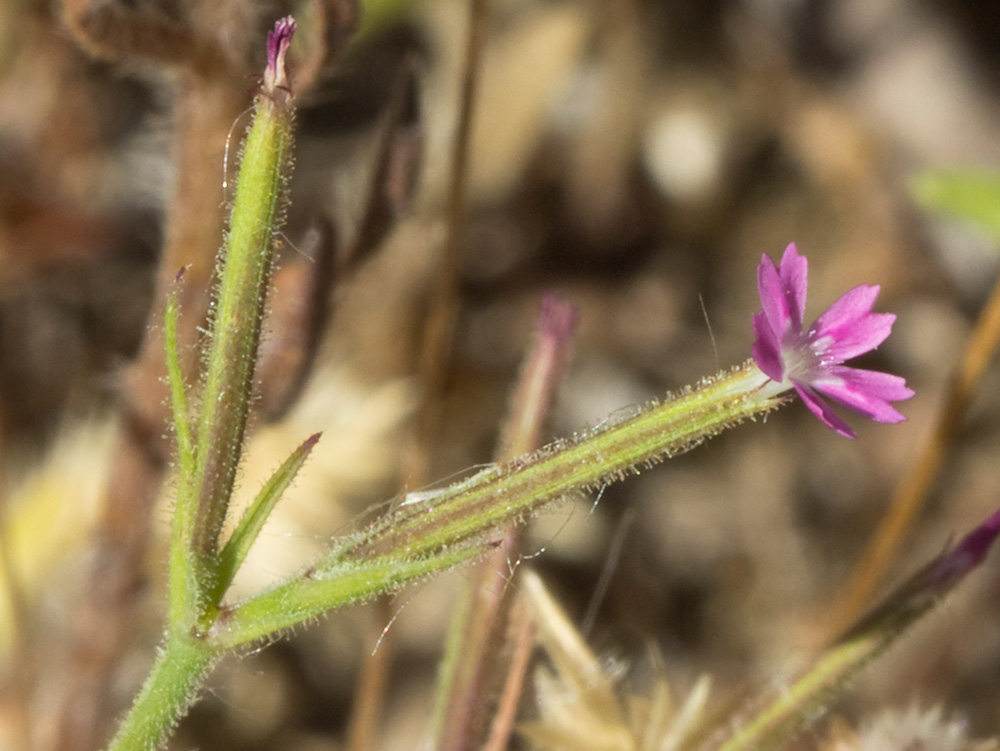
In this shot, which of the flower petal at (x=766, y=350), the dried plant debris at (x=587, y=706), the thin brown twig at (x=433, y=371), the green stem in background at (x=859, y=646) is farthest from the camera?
the thin brown twig at (x=433, y=371)

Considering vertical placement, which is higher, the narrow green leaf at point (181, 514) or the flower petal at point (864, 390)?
the narrow green leaf at point (181, 514)

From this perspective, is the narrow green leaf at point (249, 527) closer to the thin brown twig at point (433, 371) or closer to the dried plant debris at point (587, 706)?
the dried plant debris at point (587, 706)

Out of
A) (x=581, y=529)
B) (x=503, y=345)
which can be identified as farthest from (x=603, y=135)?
(x=581, y=529)

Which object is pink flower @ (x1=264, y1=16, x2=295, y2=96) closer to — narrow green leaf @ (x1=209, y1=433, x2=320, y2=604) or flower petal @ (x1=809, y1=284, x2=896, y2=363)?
narrow green leaf @ (x1=209, y1=433, x2=320, y2=604)

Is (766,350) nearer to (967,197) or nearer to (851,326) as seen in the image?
(851,326)

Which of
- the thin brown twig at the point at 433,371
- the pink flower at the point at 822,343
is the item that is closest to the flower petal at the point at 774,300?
the pink flower at the point at 822,343

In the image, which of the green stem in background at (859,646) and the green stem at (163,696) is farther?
the green stem in background at (859,646)

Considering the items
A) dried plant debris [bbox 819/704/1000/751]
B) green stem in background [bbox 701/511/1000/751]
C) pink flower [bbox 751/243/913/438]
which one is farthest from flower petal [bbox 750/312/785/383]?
dried plant debris [bbox 819/704/1000/751]

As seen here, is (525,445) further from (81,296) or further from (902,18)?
(902,18)
